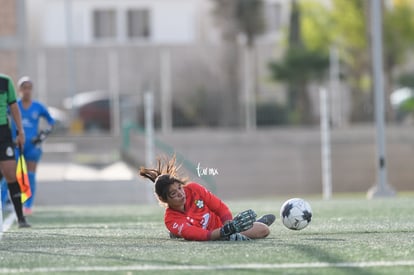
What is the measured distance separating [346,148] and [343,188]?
1253 mm

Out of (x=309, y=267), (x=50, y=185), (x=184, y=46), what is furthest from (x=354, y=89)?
(x=309, y=267)

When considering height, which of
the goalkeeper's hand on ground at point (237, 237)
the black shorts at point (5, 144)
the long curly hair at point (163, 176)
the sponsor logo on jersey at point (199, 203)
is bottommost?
the goalkeeper's hand on ground at point (237, 237)

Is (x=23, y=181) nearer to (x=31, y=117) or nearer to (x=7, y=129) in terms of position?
(x=7, y=129)

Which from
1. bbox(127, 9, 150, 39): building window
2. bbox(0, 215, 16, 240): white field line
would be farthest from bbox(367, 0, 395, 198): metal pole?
bbox(127, 9, 150, 39): building window

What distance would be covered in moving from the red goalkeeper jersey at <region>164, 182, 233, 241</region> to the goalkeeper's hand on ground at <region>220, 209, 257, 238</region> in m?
0.25

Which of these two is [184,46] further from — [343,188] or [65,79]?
[343,188]

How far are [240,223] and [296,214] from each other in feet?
3.92

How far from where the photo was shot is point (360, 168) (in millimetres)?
34156

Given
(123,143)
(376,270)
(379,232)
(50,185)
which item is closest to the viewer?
(376,270)

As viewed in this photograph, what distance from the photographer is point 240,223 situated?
9898mm

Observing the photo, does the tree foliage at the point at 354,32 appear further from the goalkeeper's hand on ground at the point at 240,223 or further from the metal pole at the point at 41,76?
the goalkeeper's hand on ground at the point at 240,223

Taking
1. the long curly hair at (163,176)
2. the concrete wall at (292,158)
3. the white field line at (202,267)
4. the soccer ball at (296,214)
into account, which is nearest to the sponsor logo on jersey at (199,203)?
the long curly hair at (163,176)

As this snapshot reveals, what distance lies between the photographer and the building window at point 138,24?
173 ft

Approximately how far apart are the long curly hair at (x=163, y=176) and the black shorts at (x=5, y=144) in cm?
260
